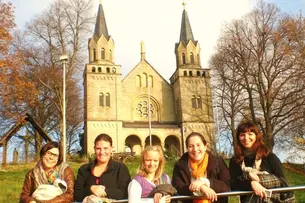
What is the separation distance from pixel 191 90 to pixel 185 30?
8715 mm

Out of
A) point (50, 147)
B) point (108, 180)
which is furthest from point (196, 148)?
point (50, 147)

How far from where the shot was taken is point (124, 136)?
126ft

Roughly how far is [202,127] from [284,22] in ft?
60.6

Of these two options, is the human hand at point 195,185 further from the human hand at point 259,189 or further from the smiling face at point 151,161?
the human hand at point 259,189

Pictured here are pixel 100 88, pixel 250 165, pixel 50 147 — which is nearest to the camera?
pixel 250 165

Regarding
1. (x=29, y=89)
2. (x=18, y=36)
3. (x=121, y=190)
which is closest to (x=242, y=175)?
(x=121, y=190)

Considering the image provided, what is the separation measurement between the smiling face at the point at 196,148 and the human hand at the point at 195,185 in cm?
34

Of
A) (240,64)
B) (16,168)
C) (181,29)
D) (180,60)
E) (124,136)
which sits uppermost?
(181,29)

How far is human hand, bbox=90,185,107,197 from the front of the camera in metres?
4.33

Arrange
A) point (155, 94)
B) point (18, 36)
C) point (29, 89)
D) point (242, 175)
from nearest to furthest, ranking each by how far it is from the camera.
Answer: point (242, 175) < point (29, 89) < point (18, 36) < point (155, 94)

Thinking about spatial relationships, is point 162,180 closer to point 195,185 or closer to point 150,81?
point 195,185

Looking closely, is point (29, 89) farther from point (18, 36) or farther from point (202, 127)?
point (202, 127)

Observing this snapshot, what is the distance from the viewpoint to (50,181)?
15.2 feet

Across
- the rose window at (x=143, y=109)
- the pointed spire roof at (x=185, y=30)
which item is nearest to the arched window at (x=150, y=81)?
the rose window at (x=143, y=109)
